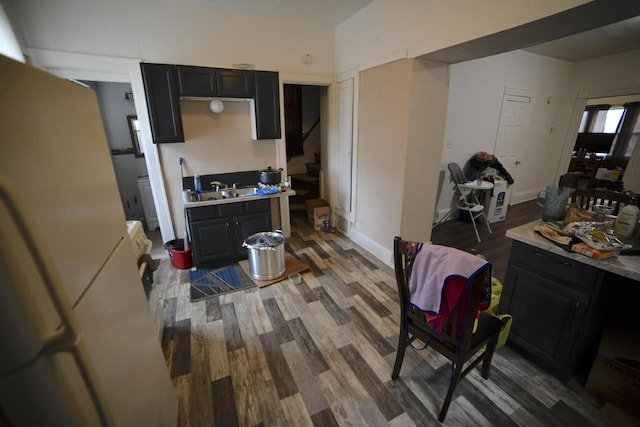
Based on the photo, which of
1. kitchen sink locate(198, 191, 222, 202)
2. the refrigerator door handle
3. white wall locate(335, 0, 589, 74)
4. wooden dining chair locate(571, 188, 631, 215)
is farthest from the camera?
kitchen sink locate(198, 191, 222, 202)

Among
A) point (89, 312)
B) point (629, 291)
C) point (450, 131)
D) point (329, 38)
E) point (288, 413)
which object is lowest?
point (288, 413)

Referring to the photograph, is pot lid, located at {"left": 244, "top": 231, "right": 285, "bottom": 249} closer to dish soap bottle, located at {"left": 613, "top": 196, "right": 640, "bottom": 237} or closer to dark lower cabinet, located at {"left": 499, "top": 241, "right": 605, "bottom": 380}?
dark lower cabinet, located at {"left": 499, "top": 241, "right": 605, "bottom": 380}

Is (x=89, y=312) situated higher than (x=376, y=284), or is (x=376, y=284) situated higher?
(x=89, y=312)

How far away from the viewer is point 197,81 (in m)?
2.88

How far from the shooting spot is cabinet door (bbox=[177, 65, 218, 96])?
2.82 m

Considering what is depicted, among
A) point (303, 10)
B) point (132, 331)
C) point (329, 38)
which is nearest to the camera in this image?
point (132, 331)

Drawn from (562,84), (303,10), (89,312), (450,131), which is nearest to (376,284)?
(89,312)

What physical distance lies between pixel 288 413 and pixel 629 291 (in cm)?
227

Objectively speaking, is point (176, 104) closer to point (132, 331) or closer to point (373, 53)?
point (373, 53)

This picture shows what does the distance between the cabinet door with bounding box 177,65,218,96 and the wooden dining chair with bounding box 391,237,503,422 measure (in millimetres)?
2802

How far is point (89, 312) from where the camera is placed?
65 cm

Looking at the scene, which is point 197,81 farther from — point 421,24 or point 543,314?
point 543,314

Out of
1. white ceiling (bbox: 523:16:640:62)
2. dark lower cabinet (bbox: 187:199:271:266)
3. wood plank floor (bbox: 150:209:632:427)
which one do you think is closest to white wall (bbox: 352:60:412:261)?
wood plank floor (bbox: 150:209:632:427)

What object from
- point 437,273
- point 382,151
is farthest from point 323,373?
point 382,151
